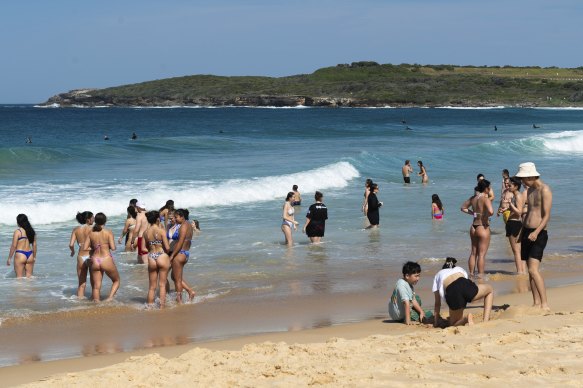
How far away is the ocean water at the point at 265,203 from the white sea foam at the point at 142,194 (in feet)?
0.19

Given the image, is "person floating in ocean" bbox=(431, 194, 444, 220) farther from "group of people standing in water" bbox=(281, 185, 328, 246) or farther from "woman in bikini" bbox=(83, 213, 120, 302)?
"woman in bikini" bbox=(83, 213, 120, 302)

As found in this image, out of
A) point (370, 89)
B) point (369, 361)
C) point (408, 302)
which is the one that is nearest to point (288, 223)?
point (408, 302)

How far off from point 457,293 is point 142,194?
1729cm

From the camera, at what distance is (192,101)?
153625 millimetres

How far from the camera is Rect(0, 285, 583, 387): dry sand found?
7148 mm

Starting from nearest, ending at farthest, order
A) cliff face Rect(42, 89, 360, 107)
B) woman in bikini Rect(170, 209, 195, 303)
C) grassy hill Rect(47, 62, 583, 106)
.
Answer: woman in bikini Rect(170, 209, 195, 303) → grassy hill Rect(47, 62, 583, 106) → cliff face Rect(42, 89, 360, 107)

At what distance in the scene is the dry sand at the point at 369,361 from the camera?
7.15 meters

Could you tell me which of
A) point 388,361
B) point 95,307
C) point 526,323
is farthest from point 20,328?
point 526,323

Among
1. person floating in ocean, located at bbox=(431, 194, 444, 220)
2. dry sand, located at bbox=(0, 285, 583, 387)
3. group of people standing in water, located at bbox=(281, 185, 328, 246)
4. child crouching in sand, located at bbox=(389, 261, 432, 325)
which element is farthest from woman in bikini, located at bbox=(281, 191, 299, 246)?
dry sand, located at bbox=(0, 285, 583, 387)

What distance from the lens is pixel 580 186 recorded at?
91.0 feet

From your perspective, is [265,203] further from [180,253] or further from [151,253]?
[151,253]

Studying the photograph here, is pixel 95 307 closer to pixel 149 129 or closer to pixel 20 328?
pixel 20 328

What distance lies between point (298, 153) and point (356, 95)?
99.1 metres

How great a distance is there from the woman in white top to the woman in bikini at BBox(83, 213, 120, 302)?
4.73m
